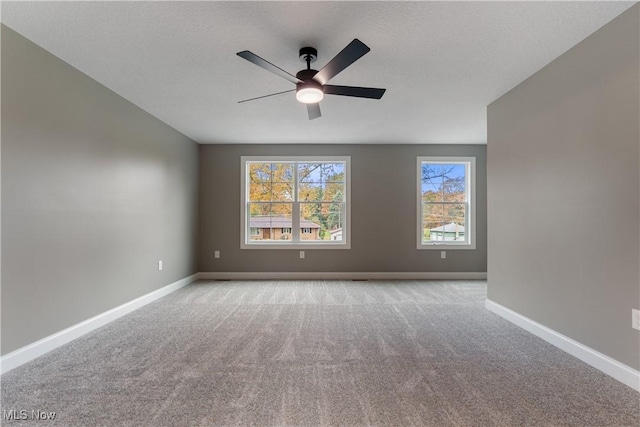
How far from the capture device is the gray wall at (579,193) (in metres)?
2.07

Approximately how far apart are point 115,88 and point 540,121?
4263 millimetres

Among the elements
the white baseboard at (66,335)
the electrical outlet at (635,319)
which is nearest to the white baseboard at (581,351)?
the electrical outlet at (635,319)

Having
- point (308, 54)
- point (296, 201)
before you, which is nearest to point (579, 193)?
point (308, 54)

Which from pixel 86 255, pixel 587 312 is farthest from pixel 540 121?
pixel 86 255

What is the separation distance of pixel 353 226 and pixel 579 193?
359 cm

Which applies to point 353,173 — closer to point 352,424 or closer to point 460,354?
point 460,354

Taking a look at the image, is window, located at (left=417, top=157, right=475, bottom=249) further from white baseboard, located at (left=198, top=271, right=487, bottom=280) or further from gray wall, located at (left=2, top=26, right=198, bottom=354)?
gray wall, located at (left=2, top=26, right=198, bottom=354)

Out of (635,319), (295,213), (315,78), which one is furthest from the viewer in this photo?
(295,213)

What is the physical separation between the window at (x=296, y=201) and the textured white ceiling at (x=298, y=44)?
194 centimetres

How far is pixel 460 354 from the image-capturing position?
2.48 metres

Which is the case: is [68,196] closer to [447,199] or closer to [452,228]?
[447,199]

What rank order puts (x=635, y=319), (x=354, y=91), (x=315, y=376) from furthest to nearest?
(x=354, y=91), (x=315, y=376), (x=635, y=319)

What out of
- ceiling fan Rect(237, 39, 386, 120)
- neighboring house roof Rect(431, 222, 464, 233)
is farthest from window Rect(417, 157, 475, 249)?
ceiling fan Rect(237, 39, 386, 120)

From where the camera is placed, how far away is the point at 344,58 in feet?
6.84
